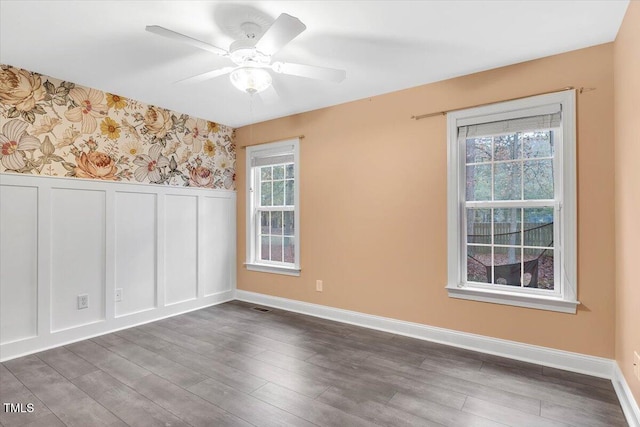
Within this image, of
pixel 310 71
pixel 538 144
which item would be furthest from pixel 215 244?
pixel 538 144

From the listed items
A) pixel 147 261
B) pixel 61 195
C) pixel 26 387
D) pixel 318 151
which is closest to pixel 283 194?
pixel 318 151

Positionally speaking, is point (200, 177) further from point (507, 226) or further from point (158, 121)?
point (507, 226)

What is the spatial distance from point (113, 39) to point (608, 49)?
3.49 meters

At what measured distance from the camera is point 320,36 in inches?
90.7

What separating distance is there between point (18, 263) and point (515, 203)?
4.15 meters

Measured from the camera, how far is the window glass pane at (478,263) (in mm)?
2903

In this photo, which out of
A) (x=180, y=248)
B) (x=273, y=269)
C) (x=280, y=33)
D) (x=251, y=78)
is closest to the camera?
(x=280, y=33)

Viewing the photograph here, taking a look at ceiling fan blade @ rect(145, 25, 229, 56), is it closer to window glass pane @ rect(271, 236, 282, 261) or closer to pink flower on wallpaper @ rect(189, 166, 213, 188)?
pink flower on wallpaper @ rect(189, 166, 213, 188)

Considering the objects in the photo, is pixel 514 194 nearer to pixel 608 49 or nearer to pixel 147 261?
pixel 608 49

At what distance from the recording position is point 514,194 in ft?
9.06

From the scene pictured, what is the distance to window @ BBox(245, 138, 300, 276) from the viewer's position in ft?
13.4

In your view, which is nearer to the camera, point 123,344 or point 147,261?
point 123,344

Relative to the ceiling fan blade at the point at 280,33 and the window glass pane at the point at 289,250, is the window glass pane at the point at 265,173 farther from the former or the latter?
the ceiling fan blade at the point at 280,33

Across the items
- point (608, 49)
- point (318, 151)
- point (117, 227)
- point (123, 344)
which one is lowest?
point (123, 344)
